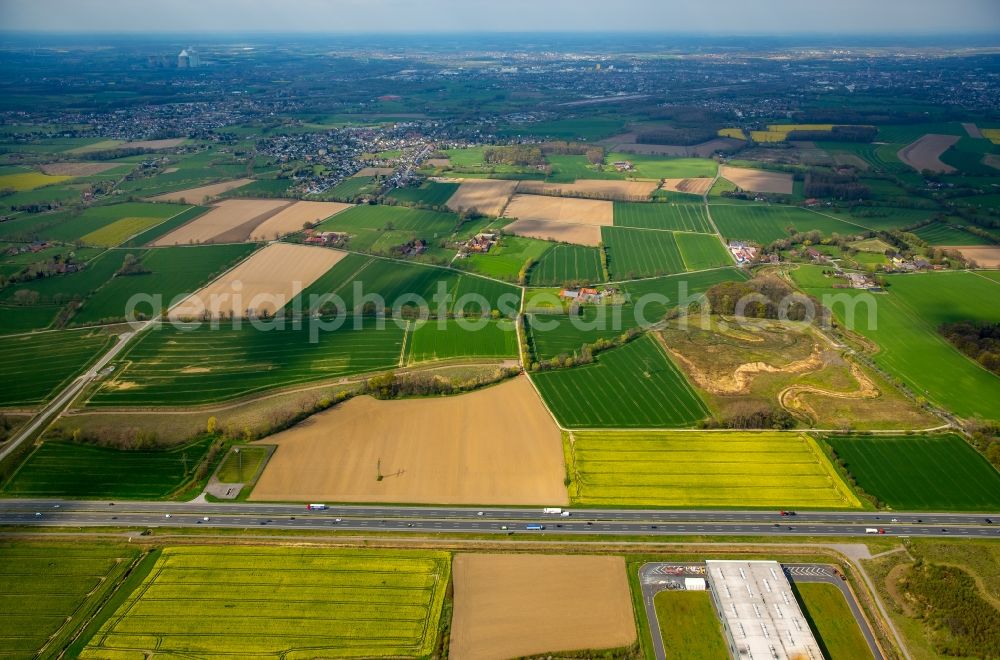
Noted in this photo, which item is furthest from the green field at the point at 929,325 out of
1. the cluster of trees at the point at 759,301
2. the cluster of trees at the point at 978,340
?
the cluster of trees at the point at 759,301

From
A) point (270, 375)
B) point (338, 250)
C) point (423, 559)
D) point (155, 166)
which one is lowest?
point (423, 559)

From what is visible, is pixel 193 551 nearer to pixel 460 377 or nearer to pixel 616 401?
pixel 460 377

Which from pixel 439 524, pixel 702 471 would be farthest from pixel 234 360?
pixel 702 471

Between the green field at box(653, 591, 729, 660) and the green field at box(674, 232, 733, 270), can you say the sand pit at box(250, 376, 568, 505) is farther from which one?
the green field at box(674, 232, 733, 270)

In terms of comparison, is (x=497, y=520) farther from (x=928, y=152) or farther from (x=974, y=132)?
(x=974, y=132)

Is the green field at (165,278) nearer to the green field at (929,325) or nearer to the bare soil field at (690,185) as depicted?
the bare soil field at (690,185)

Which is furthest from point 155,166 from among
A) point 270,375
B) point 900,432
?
point 900,432

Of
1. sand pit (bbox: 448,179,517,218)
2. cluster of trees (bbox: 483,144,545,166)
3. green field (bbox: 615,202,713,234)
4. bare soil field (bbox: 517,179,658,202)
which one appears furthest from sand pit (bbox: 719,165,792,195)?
sand pit (bbox: 448,179,517,218)
